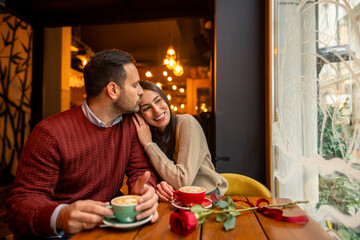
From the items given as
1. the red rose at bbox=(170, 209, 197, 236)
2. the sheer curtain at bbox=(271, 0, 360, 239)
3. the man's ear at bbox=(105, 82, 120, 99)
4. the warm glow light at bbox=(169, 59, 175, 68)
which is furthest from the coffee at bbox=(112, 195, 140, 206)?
the warm glow light at bbox=(169, 59, 175, 68)

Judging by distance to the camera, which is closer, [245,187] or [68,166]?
[68,166]

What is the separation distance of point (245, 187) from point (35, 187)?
1.26 m

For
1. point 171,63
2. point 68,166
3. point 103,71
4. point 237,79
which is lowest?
point 68,166

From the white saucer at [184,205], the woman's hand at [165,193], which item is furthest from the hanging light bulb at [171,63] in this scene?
the white saucer at [184,205]

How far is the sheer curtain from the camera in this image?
0.93 metres

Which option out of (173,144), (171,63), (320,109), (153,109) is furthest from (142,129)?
(171,63)

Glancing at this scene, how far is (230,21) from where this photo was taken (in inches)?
85.8

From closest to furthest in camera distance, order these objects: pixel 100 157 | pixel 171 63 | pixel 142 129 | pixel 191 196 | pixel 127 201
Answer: pixel 127 201 → pixel 191 196 → pixel 100 157 → pixel 142 129 → pixel 171 63

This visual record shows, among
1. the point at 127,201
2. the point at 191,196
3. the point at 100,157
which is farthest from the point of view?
the point at 100,157

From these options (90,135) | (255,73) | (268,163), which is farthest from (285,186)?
(90,135)

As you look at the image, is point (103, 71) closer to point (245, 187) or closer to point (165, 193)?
point (165, 193)

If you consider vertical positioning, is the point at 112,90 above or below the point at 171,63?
below

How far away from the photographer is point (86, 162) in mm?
1255

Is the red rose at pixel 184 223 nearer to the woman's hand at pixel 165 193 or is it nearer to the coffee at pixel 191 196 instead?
the coffee at pixel 191 196
